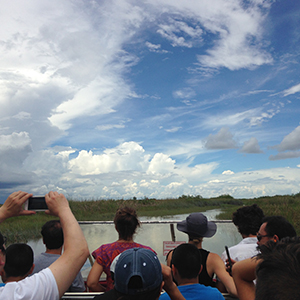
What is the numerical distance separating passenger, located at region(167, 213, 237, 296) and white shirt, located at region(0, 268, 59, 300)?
1.66 metres

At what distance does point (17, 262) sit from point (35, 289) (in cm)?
113

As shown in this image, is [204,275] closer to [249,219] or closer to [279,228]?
[279,228]

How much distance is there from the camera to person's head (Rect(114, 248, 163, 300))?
136 cm

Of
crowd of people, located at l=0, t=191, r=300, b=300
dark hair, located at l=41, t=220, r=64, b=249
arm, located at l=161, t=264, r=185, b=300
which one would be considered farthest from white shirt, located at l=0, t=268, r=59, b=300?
dark hair, located at l=41, t=220, r=64, b=249

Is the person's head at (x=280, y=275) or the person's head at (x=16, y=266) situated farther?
the person's head at (x=16, y=266)

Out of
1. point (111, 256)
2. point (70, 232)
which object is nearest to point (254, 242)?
point (111, 256)

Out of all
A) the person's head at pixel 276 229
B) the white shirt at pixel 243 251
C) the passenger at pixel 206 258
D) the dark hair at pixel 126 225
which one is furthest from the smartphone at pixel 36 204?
the white shirt at pixel 243 251

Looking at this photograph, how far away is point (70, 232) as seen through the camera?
145 centimetres

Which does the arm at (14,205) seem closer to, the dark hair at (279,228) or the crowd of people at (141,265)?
the crowd of people at (141,265)

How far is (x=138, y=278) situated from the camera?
1.36 meters

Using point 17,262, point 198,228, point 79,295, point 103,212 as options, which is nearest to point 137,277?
point 79,295

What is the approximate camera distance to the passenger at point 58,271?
1.28 meters

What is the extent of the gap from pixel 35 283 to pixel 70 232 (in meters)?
0.28

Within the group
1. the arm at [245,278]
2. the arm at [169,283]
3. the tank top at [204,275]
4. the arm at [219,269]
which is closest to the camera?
the arm at [169,283]
